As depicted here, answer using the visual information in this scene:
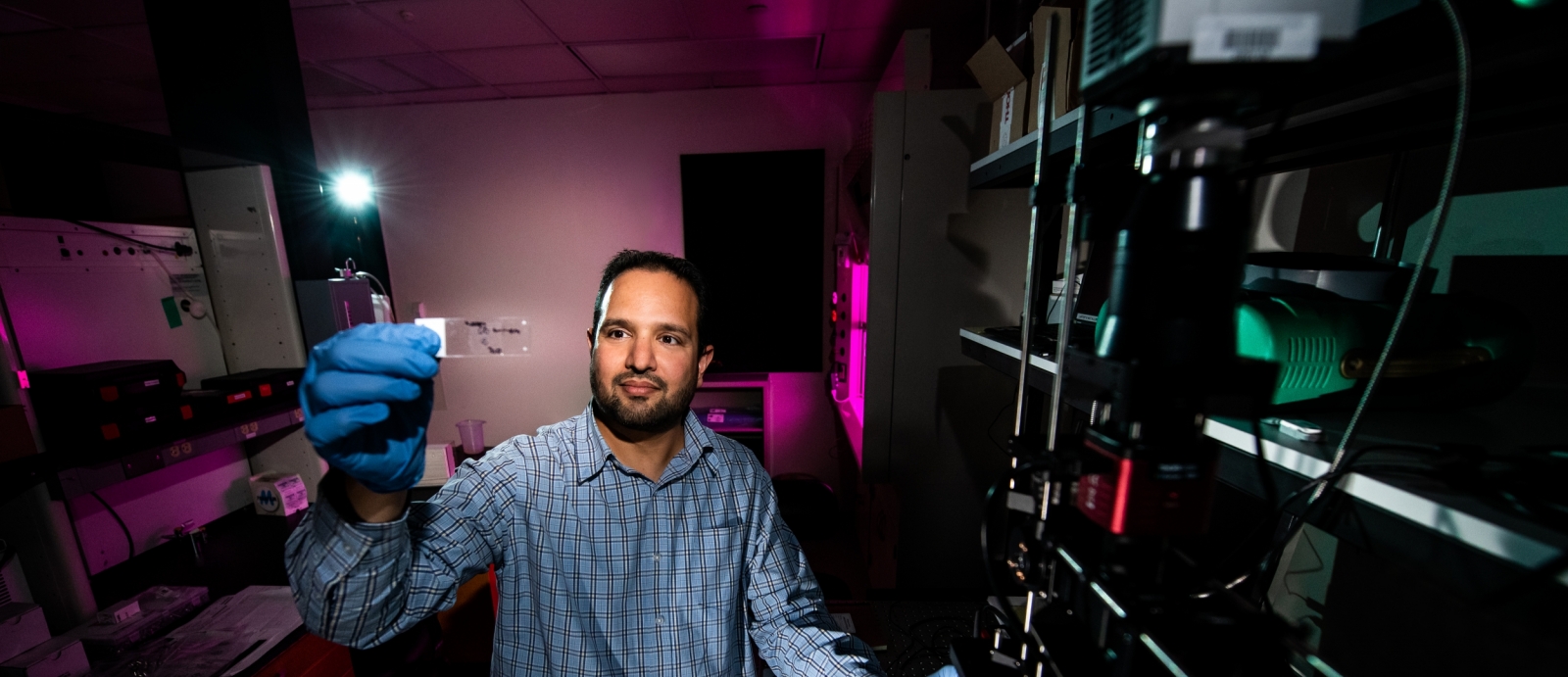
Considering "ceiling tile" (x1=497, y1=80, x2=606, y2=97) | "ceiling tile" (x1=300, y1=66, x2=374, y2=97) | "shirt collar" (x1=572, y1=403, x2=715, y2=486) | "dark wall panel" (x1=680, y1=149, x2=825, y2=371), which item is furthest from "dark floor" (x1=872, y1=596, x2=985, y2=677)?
"ceiling tile" (x1=300, y1=66, x2=374, y2=97)

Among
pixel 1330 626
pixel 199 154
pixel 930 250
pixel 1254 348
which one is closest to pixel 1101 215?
pixel 1254 348

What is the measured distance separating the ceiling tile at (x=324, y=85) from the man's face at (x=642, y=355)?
3.17 meters

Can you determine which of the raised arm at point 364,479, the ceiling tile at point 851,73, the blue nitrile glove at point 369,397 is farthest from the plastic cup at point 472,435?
the ceiling tile at point 851,73

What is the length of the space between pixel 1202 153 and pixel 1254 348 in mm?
447

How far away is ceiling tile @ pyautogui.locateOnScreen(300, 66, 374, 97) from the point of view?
8.95 ft

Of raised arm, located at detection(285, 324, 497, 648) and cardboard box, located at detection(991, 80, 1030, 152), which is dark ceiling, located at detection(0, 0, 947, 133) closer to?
cardboard box, located at detection(991, 80, 1030, 152)

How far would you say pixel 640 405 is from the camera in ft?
3.65

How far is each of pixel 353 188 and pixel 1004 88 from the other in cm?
423

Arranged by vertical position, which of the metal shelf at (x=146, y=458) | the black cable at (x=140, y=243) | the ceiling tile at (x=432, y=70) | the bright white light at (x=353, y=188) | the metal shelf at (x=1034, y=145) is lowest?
the metal shelf at (x=146, y=458)

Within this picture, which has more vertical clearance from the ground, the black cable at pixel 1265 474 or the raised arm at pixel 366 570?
the black cable at pixel 1265 474

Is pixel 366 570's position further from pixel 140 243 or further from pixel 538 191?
pixel 538 191

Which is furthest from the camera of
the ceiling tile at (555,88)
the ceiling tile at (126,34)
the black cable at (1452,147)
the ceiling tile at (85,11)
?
the ceiling tile at (555,88)

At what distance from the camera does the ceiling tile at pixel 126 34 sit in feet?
7.47

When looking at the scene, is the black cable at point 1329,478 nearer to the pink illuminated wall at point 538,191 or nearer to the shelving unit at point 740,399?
the shelving unit at point 740,399
